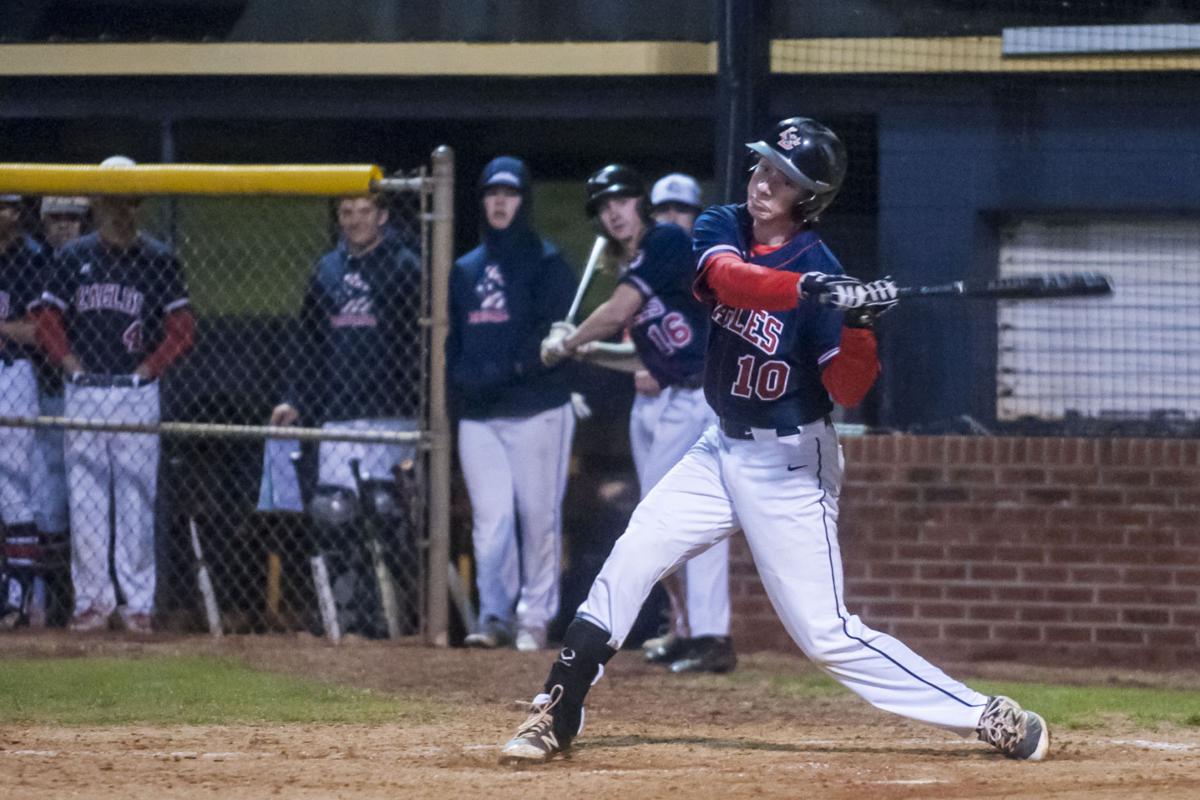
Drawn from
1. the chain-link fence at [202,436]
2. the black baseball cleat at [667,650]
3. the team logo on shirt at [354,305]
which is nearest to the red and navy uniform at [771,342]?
the black baseball cleat at [667,650]

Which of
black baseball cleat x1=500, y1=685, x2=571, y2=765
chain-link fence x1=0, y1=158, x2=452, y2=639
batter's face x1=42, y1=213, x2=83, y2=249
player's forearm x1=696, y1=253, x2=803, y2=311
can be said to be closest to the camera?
player's forearm x1=696, y1=253, x2=803, y2=311

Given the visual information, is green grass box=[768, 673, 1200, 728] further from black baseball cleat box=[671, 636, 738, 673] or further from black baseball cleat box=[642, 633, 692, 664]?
black baseball cleat box=[642, 633, 692, 664]

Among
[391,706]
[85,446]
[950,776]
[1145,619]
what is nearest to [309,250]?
[85,446]

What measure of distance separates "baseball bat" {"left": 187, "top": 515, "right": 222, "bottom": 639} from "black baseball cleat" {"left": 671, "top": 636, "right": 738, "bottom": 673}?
7.14 ft

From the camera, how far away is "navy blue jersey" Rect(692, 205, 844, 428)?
5.28m

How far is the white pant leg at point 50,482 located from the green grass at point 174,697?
1.19 metres

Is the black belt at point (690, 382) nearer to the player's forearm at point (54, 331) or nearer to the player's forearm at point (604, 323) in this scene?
the player's forearm at point (604, 323)

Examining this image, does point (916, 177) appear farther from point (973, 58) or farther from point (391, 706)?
point (391, 706)

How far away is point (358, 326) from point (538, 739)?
353 centimetres

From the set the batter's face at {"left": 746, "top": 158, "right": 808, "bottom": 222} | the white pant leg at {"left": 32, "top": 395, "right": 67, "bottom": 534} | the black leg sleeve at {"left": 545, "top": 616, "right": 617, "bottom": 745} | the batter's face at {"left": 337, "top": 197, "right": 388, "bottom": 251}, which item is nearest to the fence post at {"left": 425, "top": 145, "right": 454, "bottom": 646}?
the batter's face at {"left": 337, "top": 197, "right": 388, "bottom": 251}

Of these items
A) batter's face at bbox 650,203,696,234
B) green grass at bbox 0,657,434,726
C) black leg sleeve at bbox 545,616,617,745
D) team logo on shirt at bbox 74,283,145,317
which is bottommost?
green grass at bbox 0,657,434,726

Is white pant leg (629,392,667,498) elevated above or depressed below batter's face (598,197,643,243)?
below

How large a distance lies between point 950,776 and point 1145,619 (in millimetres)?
3084

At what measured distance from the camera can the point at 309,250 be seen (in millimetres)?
10062
